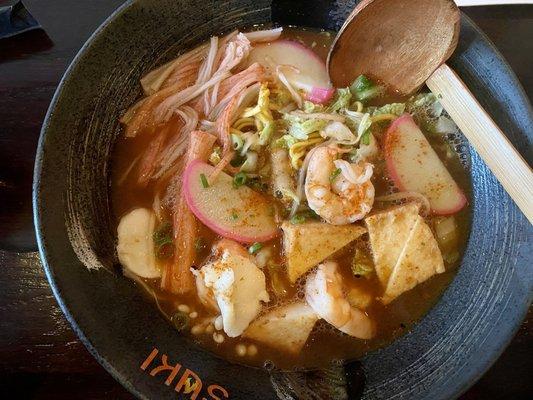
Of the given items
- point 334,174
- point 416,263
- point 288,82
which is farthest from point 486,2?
point 416,263

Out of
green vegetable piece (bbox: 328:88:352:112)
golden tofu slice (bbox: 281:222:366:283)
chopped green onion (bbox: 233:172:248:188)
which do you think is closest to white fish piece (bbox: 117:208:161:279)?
chopped green onion (bbox: 233:172:248:188)

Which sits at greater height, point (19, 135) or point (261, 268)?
point (19, 135)

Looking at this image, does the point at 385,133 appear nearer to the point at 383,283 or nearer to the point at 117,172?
the point at 383,283

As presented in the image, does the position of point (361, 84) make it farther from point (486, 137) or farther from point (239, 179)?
point (239, 179)

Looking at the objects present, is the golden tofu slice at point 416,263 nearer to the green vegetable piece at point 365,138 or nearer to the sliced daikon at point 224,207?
the green vegetable piece at point 365,138

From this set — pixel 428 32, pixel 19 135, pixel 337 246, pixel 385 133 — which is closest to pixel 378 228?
pixel 337 246

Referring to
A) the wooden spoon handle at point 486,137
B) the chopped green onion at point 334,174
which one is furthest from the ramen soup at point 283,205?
the wooden spoon handle at point 486,137
